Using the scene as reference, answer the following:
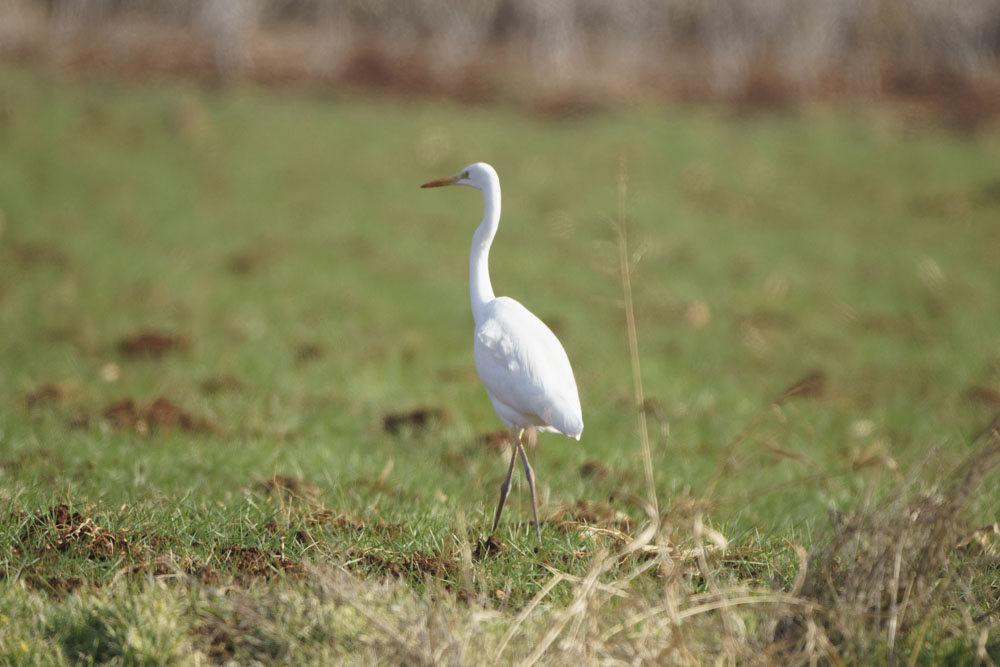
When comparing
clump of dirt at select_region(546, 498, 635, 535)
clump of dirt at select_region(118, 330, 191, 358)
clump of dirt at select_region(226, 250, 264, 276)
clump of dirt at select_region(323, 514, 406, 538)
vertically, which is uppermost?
clump of dirt at select_region(323, 514, 406, 538)

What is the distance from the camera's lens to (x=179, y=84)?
790 inches

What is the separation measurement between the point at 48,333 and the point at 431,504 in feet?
17.3

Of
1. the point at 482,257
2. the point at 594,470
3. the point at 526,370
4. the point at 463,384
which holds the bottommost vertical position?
the point at 463,384

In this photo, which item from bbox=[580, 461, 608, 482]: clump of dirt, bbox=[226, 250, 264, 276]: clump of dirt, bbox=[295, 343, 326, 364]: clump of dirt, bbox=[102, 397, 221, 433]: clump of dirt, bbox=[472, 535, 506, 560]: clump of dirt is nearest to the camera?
bbox=[472, 535, 506, 560]: clump of dirt

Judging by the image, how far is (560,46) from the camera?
97.3ft

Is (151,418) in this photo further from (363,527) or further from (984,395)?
(984,395)

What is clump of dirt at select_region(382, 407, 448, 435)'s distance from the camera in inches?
262

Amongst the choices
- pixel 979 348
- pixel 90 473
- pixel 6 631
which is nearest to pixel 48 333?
pixel 90 473

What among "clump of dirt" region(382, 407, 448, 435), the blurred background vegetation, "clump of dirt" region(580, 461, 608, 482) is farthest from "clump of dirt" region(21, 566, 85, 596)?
the blurred background vegetation

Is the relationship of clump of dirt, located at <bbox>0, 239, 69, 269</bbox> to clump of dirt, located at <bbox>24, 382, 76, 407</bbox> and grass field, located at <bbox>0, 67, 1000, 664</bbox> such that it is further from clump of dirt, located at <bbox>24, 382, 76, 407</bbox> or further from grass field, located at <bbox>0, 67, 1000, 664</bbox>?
clump of dirt, located at <bbox>24, 382, 76, 407</bbox>

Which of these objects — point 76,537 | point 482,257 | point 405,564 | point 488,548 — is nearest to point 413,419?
point 482,257

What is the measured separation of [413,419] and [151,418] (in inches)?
71.6

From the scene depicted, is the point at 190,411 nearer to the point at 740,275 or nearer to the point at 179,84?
the point at 740,275

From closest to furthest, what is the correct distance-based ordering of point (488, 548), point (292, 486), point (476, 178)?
point (488, 548), point (476, 178), point (292, 486)
